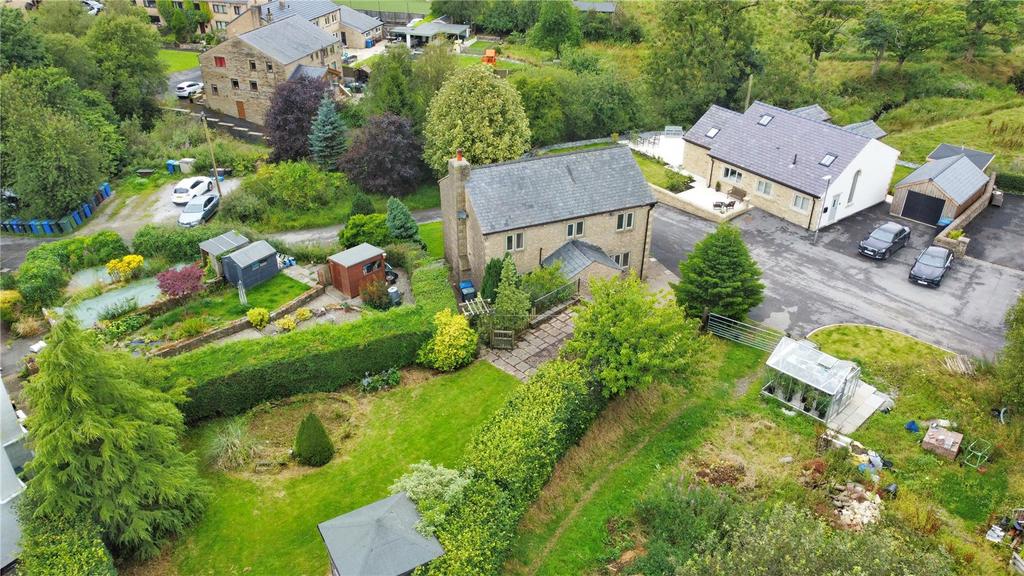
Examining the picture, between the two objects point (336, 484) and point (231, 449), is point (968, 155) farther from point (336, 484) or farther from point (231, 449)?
point (231, 449)

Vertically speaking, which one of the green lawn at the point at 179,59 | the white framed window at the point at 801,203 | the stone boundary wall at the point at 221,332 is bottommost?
the stone boundary wall at the point at 221,332

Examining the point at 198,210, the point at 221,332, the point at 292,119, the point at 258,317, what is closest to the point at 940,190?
the point at 258,317

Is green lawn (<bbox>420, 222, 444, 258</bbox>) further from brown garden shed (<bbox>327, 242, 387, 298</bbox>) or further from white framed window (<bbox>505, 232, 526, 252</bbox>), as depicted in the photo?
white framed window (<bbox>505, 232, 526, 252</bbox>)

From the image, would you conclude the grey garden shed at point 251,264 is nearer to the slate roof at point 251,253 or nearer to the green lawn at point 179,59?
the slate roof at point 251,253

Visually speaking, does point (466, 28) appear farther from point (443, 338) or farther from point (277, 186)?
point (443, 338)

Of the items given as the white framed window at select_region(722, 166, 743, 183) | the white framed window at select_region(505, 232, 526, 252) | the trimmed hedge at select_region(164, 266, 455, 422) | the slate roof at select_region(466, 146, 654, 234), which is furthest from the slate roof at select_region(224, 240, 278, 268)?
the white framed window at select_region(722, 166, 743, 183)

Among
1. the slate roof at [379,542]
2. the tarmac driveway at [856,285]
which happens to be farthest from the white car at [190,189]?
the slate roof at [379,542]

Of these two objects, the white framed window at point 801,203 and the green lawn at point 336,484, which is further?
the white framed window at point 801,203
